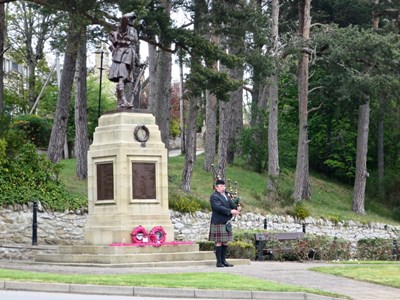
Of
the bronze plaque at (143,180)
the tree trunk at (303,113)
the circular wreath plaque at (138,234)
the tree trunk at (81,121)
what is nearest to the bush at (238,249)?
the bronze plaque at (143,180)

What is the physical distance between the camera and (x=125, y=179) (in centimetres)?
2438

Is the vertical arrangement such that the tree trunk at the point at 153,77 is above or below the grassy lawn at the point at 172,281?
above

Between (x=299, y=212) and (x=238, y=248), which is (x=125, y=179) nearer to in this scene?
(x=238, y=248)

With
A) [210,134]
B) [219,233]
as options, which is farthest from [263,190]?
[219,233]

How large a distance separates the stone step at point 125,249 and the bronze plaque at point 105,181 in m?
1.54

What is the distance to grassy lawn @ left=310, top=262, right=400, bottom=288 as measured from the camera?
2016 centimetres

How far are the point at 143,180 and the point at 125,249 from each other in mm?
2205

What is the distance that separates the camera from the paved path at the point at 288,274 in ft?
59.6

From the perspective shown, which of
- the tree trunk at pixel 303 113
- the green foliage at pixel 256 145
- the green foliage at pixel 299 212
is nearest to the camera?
the green foliage at pixel 299 212

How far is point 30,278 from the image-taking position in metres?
17.6

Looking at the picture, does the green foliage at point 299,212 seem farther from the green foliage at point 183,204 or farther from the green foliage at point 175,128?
the green foliage at point 175,128

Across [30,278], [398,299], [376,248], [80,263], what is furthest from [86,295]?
[376,248]

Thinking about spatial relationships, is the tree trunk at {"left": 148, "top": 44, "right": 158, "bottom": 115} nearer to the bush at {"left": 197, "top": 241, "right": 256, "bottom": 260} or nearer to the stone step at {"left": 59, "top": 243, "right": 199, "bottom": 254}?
the bush at {"left": 197, "top": 241, "right": 256, "bottom": 260}

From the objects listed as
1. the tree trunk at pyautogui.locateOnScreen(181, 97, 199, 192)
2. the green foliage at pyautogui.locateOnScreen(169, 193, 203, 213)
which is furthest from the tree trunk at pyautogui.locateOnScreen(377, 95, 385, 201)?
the green foliage at pyautogui.locateOnScreen(169, 193, 203, 213)
